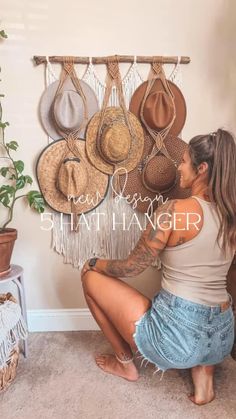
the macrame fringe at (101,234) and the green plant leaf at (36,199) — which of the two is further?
the macrame fringe at (101,234)

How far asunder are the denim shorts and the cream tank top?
43 mm

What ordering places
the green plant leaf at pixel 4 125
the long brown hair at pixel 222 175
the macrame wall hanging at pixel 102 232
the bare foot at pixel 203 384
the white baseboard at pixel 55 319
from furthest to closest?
the white baseboard at pixel 55 319 → the macrame wall hanging at pixel 102 232 → the green plant leaf at pixel 4 125 → the bare foot at pixel 203 384 → the long brown hair at pixel 222 175

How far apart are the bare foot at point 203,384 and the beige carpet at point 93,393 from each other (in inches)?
1.2

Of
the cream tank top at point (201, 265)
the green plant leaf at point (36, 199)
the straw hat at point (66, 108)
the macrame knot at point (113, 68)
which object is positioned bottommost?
the cream tank top at point (201, 265)

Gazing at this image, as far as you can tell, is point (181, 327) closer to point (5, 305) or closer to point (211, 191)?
point (211, 191)

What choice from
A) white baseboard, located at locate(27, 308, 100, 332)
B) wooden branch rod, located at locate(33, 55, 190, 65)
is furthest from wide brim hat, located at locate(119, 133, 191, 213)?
white baseboard, located at locate(27, 308, 100, 332)

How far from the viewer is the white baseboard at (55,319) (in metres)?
2.01

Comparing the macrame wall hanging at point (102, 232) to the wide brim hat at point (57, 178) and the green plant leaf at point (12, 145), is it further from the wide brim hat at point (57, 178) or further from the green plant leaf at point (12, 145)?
the green plant leaf at point (12, 145)

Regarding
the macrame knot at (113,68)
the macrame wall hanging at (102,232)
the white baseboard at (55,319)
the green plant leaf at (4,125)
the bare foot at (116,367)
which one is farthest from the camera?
the white baseboard at (55,319)

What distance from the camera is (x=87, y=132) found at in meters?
1.82

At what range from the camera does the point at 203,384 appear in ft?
4.70

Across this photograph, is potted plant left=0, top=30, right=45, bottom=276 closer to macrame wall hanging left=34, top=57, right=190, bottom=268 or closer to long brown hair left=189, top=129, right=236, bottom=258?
macrame wall hanging left=34, top=57, right=190, bottom=268

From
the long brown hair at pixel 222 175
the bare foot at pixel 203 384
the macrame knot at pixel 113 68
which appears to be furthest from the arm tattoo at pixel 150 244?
the macrame knot at pixel 113 68

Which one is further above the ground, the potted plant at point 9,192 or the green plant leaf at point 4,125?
the green plant leaf at point 4,125
